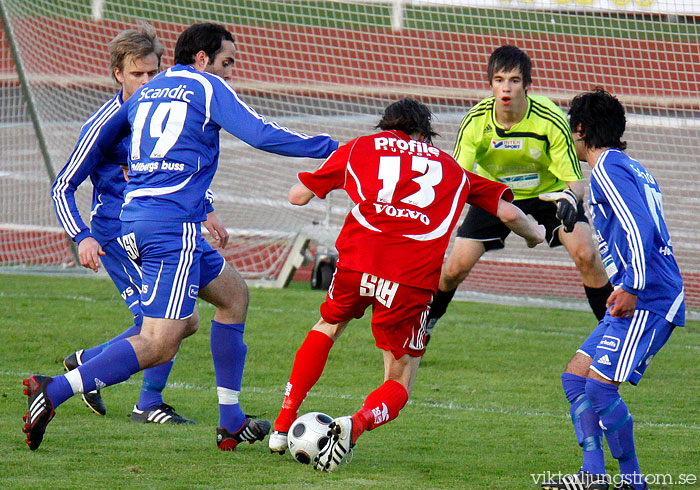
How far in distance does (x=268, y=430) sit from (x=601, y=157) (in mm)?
2001

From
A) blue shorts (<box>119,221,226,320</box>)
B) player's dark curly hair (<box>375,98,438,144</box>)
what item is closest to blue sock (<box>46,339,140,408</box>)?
blue shorts (<box>119,221,226,320</box>)

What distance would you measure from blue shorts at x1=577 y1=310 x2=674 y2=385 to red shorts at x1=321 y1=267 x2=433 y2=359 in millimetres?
793

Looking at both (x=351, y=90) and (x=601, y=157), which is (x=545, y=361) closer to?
(x=601, y=157)

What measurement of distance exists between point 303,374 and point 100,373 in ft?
2.94

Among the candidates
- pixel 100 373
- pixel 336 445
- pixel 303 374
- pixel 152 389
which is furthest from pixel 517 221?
pixel 152 389

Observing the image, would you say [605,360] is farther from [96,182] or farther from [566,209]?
[96,182]

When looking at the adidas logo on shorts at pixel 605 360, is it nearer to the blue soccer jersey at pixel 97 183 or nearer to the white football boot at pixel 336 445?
the white football boot at pixel 336 445

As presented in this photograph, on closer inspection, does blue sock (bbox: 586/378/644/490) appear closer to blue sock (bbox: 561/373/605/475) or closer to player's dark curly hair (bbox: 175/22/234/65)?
blue sock (bbox: 561/373/605/475)

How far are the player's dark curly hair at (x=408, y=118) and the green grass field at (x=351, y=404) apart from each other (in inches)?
59.9

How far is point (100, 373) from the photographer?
4.28m

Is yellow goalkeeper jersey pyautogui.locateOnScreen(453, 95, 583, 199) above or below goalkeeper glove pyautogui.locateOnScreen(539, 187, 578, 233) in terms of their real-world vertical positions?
above

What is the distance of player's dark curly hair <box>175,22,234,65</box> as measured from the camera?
4594mm

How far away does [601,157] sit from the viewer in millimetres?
4152

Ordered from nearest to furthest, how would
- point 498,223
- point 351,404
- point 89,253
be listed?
point 89,253
point 351,404
point 498,223
